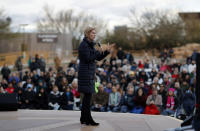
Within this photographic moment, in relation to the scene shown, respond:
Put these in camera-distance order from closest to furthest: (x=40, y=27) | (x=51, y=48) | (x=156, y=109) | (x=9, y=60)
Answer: (x=156, y=109) < (x=9, y=60) < (x=51, y=48) < (x=40, y=27)

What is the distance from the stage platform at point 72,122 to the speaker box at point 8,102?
21 centimetres

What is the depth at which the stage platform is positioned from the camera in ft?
20.8

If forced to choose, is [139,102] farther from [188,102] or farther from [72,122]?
[72,122]

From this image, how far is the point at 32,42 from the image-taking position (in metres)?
36.3

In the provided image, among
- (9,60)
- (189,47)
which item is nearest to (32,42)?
(9,60)

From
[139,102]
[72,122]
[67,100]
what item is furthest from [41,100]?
[72,122]

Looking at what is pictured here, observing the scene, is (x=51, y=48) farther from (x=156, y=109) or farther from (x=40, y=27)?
(x=156, y=109)

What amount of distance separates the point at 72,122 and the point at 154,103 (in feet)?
14.7

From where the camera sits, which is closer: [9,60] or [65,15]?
[9,60]

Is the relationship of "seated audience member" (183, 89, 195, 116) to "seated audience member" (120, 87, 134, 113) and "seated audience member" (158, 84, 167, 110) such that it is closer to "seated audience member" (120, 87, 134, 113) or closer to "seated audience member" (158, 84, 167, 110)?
"seated audience member" (158, 84, 167, 110)

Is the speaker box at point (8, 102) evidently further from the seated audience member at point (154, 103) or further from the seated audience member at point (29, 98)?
the seated audience member at point (154, 103)

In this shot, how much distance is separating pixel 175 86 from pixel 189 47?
73.3ft

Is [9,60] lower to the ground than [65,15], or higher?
lower

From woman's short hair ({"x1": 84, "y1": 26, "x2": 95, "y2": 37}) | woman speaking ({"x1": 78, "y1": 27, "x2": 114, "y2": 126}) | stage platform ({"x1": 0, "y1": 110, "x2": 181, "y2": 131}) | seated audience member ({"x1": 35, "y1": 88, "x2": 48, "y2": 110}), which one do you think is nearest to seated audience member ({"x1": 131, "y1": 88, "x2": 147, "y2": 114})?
stage platform ({"x1": 0, "y1": 110, "x2": 181, "y2": 131})
